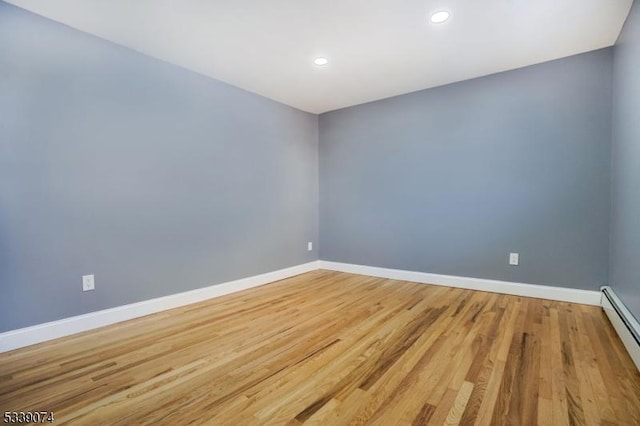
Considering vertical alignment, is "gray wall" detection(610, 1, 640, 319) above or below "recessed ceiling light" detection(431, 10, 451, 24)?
below

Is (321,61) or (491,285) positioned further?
(491,285)

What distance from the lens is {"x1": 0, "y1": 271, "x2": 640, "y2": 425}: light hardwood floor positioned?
1.34 m

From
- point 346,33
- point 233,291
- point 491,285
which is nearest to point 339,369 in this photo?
point 233,291

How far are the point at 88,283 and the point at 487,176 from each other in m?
3.85

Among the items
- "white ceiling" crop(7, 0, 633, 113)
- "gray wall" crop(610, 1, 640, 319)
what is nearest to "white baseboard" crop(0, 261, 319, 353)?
"white ceiling" crop(7, 0, 633, 113)

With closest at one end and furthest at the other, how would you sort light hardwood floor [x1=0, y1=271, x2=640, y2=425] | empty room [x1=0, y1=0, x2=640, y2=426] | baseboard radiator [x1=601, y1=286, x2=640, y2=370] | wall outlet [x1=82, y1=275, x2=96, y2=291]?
light hardwood floor [x1=0, y1=271, x2=640, y2=425] < empty room [x1=0, y1=0, x2=640, y2=426] < baseboard radiator [x1=601, y1=286, x2=640, y2=370] < wall outlet [x1=82, y1=275, x2=96, y2=291]

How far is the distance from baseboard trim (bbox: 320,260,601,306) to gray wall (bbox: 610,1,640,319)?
313mm

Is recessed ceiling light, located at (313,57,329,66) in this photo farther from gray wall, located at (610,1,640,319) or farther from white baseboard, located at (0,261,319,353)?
white baseboard, located at (0,261,319,353)

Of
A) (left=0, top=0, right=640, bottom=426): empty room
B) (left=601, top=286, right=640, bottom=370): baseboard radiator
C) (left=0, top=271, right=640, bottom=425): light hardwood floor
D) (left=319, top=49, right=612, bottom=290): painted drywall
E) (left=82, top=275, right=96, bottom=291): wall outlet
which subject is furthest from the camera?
(left=319, top=49, right=612, bottom=290): painted drywall

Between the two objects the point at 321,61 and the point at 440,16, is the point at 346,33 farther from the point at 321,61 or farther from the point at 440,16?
the point at 440,16

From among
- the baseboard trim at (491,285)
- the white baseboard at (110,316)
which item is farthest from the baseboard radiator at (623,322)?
the white baseboard at (110,316)

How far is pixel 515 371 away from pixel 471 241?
183 centimetres

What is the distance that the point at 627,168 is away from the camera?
2.15 metres

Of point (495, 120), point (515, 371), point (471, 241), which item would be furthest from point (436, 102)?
point (515, 371)
